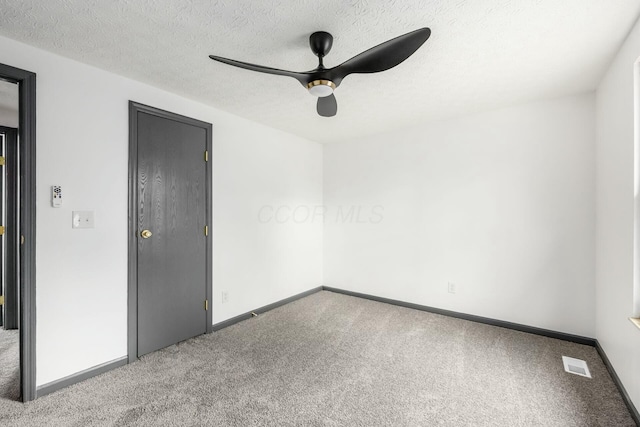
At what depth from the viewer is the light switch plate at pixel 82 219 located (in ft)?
6.89

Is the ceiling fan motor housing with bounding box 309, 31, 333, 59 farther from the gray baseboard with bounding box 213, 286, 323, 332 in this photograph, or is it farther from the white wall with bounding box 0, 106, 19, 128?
the white wall with bounding box 0, 106, 19, 128

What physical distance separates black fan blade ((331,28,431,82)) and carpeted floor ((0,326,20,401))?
2955mm

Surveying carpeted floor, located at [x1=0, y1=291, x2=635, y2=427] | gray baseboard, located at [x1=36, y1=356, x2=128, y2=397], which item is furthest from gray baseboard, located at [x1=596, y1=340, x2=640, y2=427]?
gray baseboard, located at [x1=36, y1=356, x2=128, y2=397]

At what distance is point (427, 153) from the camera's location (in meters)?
3.56

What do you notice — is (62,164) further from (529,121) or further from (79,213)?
(529,121)

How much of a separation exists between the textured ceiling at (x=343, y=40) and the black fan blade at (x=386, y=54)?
0.26 m

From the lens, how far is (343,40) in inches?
71.7

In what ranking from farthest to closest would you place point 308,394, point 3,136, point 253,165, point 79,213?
point 253,165 < point 3,136 < point 79,213 < point 308,394

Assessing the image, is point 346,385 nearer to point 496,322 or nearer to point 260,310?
point 260,310

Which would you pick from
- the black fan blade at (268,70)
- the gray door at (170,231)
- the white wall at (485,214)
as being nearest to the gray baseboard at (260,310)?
the gray door at (170,231)

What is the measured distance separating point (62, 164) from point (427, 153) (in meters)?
3.45

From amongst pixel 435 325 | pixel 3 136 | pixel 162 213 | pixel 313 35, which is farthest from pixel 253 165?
pixel 435 325

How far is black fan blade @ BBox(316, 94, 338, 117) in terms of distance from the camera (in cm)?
204

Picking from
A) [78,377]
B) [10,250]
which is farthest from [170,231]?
[10,250]
